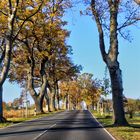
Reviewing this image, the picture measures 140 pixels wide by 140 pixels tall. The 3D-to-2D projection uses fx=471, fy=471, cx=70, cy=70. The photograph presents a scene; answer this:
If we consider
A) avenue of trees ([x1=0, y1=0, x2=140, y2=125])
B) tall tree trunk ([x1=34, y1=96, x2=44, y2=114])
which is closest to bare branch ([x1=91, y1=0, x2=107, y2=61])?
avenue of trees ([x1=0, y1=0, x2=140, y2=125])

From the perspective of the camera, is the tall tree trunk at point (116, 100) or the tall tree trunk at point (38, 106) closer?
the tall tree trunk at point (116, 100)

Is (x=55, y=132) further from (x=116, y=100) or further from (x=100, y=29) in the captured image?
(x=100, y=29)

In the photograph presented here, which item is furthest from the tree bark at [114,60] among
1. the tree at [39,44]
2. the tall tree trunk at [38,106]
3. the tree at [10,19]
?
the tall tree trunk at [38,106]

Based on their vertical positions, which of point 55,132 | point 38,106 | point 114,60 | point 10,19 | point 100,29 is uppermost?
point 10,19

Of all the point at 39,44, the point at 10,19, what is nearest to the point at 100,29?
the point at 10,19

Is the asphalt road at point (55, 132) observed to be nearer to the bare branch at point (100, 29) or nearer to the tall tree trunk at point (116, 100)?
the tall tree trunk at point (116, 100)

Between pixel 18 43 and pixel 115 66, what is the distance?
106ft

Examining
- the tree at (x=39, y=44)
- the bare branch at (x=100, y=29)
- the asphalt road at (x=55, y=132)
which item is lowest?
the asphalt road at (x=55, y=132)

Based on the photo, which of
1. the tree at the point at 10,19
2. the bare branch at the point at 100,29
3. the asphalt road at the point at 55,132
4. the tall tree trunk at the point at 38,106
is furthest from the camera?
the tall tree trunk at the point at 38,106

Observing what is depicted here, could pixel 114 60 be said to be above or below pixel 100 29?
below

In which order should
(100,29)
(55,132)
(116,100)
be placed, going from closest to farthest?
(55,132) → (116,100) → (100,29)

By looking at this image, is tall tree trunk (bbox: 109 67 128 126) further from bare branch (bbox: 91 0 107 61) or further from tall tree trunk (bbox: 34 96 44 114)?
tall tree trunk (bbox: 34 96 44 114)

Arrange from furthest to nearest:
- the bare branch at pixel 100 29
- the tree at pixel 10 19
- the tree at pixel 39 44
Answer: the tree at pixel 39 44 → the tree at pixel 10 19 → the bare branch at pixel 100 29

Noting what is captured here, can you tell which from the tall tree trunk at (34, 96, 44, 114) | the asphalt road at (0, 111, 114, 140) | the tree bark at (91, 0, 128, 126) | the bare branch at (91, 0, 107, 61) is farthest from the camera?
the tall tree trunk at (34, 96, 44, 114)
